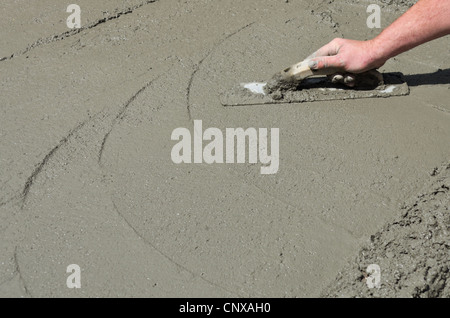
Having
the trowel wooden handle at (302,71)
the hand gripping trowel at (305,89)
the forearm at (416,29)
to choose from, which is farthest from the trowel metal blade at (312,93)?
the forearm at (416,29)

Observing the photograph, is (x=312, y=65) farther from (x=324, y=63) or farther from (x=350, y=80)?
(x=350, y=80)

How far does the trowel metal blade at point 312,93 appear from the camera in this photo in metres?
2.98

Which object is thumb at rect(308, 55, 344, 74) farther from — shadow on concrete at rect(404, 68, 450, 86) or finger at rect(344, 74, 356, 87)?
shadow on concrete at rect(404, 68, 450, 86)

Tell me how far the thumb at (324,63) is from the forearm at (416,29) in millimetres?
193

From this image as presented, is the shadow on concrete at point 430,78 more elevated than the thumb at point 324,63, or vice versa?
the thumb at point 324,63

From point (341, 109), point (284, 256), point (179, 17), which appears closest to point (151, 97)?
point (179, 17)

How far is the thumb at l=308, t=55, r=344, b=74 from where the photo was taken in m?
2.86

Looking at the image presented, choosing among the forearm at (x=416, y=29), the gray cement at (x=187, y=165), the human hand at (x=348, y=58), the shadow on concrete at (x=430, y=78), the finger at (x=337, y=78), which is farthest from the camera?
the shadow on concrete at (x=430, y=78)

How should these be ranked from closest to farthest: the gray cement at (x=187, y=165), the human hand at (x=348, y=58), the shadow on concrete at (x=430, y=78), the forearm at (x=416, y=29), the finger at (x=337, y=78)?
the gray cement at (x=187, y=165) < the forearm at (x=416, y=29) < the human hand at (x=348, y=58) < the finger at (x=337, y=78) < the shadow on concrete at (x=430, y=78)

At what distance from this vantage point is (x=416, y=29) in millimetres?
2785

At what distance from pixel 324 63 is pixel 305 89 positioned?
0.74 feet

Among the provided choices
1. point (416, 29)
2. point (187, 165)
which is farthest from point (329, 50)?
point (187, 165)

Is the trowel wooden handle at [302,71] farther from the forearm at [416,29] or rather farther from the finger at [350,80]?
the forearm at [416,29]

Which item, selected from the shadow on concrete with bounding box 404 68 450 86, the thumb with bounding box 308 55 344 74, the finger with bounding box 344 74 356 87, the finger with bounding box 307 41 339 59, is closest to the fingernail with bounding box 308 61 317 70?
the thumb with bounding box 308 55 344 74
